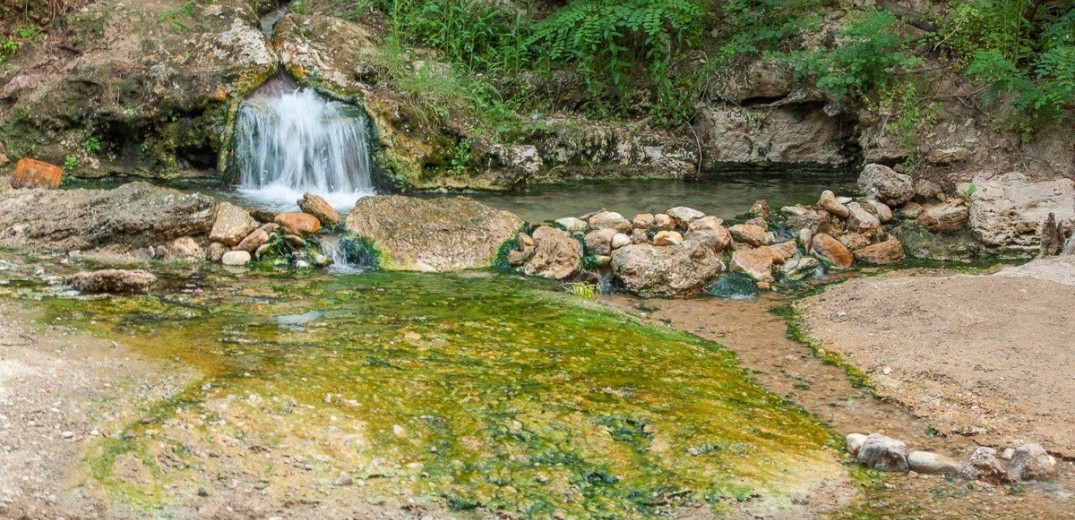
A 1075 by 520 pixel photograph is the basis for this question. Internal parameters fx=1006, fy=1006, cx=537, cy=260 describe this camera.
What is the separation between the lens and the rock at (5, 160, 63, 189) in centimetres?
853

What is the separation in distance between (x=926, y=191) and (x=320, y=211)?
5.50 m

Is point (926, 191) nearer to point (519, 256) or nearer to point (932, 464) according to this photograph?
point (519, 256)

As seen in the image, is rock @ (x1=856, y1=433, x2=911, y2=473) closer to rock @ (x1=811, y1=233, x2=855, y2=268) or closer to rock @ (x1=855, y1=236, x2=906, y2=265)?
rock @ (x1=811, y1=233, x2=855, y2=268)

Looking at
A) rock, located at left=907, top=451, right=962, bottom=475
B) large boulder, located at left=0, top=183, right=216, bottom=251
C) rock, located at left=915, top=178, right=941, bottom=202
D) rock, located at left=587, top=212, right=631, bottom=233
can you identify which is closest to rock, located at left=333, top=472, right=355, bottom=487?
rock, located at left=907, top=451, right=962, bottom=475

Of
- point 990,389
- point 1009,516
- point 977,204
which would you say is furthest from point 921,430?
point 977,204

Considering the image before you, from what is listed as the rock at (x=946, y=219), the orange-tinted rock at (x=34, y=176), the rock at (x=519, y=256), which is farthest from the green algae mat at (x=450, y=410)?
the rock at (x=946, y=219)

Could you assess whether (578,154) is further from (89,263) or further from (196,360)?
(196,360)

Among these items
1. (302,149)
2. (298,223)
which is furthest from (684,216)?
(302,149)

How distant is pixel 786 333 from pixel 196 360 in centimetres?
363

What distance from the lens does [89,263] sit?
22.4ft

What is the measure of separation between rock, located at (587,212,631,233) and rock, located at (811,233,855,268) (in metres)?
1.59

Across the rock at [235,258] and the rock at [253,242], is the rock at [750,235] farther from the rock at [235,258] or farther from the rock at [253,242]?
the rock at [235,258]

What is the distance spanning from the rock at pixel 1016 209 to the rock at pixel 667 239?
113 inches

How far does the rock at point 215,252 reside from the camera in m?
7.22
